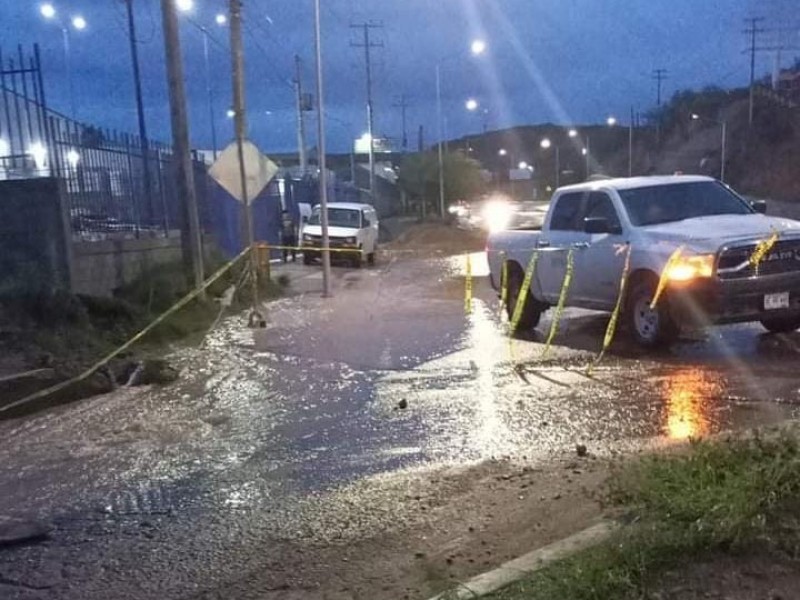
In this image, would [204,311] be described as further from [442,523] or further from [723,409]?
[442,523]

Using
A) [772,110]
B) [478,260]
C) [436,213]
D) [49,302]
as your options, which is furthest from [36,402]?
[772,110]

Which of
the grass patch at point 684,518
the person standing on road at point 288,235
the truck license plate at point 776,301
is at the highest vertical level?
the truck license plate at point 776,301

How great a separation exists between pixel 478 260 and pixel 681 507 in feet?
85.7

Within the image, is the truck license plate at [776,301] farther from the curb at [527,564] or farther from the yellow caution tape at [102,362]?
the yellow caution tape at [102,362]

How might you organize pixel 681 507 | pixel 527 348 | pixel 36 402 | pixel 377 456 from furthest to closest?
pixel 527 348, pixel 36 402, pixel 377 456, pixel 681 507

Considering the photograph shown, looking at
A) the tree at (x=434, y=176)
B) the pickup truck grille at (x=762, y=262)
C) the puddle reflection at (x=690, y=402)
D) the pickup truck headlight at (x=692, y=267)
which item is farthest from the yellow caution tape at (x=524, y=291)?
the tree at (x=434, y=176)

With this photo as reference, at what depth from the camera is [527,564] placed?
4.52 meters

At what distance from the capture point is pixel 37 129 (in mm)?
15602

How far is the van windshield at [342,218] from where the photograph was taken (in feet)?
108

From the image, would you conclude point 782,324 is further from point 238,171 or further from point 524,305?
point 238,171

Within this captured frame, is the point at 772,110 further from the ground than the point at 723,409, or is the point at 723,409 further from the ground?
the point at 772,110

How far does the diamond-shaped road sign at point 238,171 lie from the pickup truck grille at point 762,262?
998cm

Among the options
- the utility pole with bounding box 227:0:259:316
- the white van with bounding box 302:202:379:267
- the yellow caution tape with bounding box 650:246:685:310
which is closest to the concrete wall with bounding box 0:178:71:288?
the utility pole with bounding box 227:0:259:316

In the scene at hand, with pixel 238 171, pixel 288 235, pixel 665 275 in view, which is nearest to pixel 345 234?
pixel 288 235
